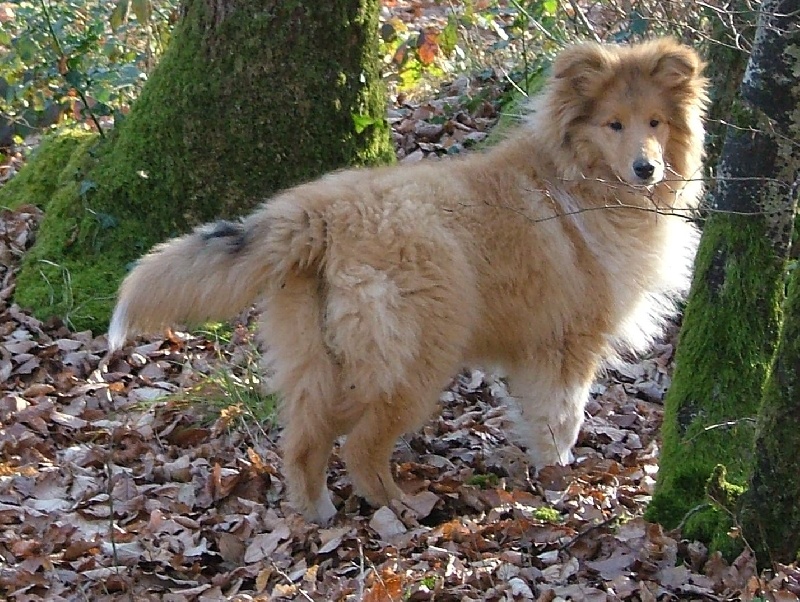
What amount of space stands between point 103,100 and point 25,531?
374 cm

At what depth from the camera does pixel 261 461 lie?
511 centimetres

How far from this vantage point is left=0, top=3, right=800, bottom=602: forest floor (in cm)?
375

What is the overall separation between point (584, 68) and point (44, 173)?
4.28 meters

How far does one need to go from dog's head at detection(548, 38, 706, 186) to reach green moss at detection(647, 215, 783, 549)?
4.29ft

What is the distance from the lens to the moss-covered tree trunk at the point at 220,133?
6.29 metres

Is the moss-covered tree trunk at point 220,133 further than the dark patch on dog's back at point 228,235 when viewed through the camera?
Yes

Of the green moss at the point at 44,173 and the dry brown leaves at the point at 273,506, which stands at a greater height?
the green moss at the point at 44,173

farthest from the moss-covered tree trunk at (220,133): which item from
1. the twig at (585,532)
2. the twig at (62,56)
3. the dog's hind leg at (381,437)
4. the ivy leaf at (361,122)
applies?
the twig at (585,532)

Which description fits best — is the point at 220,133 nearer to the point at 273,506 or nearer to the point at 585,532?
the point at 273,506

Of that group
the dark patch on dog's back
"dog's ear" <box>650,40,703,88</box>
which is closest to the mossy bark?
"dog's ear" <box>650,40,703,88</box>

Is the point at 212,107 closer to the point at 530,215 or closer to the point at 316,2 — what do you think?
the point at 316,2

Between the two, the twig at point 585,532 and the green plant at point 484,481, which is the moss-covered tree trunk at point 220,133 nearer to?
the green plant at point 484,481

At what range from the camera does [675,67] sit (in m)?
5.17

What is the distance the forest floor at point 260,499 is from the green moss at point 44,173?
0.67m
